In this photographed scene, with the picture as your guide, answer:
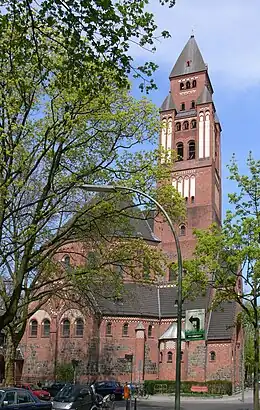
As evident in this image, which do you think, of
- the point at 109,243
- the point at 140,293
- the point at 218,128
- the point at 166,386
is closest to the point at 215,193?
the point at 218,128

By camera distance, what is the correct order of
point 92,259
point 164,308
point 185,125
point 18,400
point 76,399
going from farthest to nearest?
point 185,125 < point 164,308 < point 92,259 < point 76,399 < point 18,400

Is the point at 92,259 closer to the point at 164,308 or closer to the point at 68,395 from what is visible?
the point at 68,395

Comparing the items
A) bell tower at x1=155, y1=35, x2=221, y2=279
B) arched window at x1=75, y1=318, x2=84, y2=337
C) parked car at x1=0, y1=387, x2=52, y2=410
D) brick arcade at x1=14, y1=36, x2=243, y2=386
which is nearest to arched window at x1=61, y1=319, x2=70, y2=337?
brick arcade at x1=14, y1=36, x2=243, y2=386

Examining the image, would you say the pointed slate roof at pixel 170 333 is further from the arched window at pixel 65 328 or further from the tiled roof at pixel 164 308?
the arched window at pixel 65 328

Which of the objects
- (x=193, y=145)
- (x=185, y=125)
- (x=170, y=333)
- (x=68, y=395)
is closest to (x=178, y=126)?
(x=185, y=125)

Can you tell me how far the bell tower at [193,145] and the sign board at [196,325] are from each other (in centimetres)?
3420

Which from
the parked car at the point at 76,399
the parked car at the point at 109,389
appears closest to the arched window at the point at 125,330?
the parked car at the point at 109,389

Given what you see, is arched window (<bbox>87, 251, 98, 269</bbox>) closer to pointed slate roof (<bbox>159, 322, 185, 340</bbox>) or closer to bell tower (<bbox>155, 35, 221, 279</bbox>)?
bell tower (<bbox>155, 35, 221, 279</bbox>)

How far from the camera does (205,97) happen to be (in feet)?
178

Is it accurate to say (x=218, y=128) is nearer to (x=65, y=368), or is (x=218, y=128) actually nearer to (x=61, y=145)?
(x=65, y=368)

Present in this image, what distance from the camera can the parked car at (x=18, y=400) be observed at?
1688cm

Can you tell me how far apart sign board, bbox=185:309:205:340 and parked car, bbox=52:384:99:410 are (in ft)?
28.9

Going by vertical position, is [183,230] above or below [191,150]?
below

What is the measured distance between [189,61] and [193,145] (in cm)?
1066
